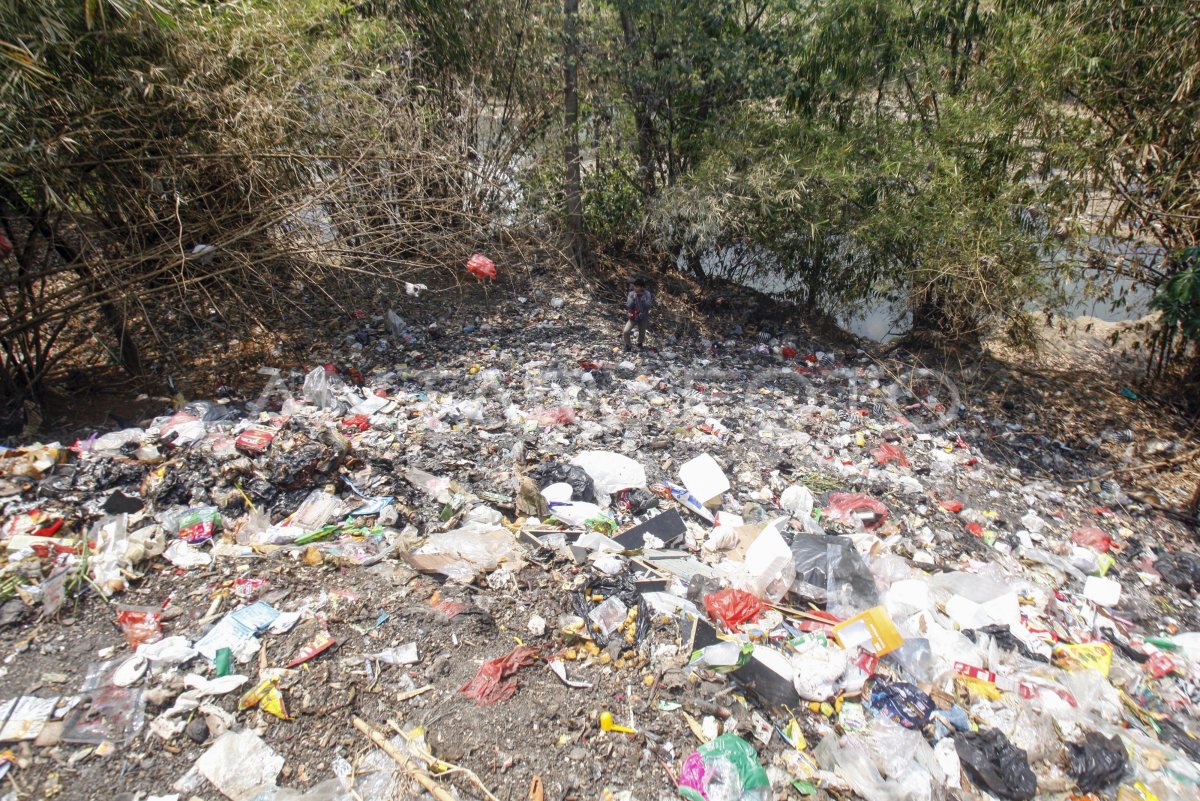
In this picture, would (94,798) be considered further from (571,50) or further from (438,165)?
(571,50)

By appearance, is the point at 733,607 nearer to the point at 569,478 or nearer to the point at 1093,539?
the point at 569,478

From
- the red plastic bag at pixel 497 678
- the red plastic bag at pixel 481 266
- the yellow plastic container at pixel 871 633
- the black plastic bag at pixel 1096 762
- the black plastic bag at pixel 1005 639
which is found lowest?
the black plastic bag at pixel 1005 639

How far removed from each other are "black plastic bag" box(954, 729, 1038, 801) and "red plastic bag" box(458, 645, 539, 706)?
5.28 feet

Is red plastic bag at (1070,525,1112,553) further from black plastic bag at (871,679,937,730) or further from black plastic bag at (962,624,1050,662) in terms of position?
black plastic bag at (871,679,937,730)

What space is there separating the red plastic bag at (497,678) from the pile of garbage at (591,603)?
1 centimetres

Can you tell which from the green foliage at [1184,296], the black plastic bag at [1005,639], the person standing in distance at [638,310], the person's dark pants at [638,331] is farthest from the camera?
the person's dark pants at [638,331]

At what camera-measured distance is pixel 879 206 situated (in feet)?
18.1

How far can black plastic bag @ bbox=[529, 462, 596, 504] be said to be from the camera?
11.7ft

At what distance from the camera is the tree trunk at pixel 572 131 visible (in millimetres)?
5984

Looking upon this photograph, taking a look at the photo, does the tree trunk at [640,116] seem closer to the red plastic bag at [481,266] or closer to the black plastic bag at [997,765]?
the red plastic bag at [481,266]

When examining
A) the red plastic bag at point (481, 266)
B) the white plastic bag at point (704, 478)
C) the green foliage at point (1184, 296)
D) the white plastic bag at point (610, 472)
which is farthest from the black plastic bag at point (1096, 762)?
the red plastic bag at point (481, 266)

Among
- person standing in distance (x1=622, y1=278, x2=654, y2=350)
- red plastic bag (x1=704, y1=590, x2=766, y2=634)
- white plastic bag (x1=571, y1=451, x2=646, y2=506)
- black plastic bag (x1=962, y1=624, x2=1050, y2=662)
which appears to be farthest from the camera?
person standing in distance (x1=622, y1=278, x2=654, y2=350)

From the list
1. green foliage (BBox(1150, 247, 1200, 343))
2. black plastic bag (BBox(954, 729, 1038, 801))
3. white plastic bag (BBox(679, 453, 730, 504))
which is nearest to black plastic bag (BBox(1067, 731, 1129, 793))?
black plastic bag (BBox(954, 729, 1038, 801))

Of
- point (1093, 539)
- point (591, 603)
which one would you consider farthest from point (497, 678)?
point (1093, 539)
